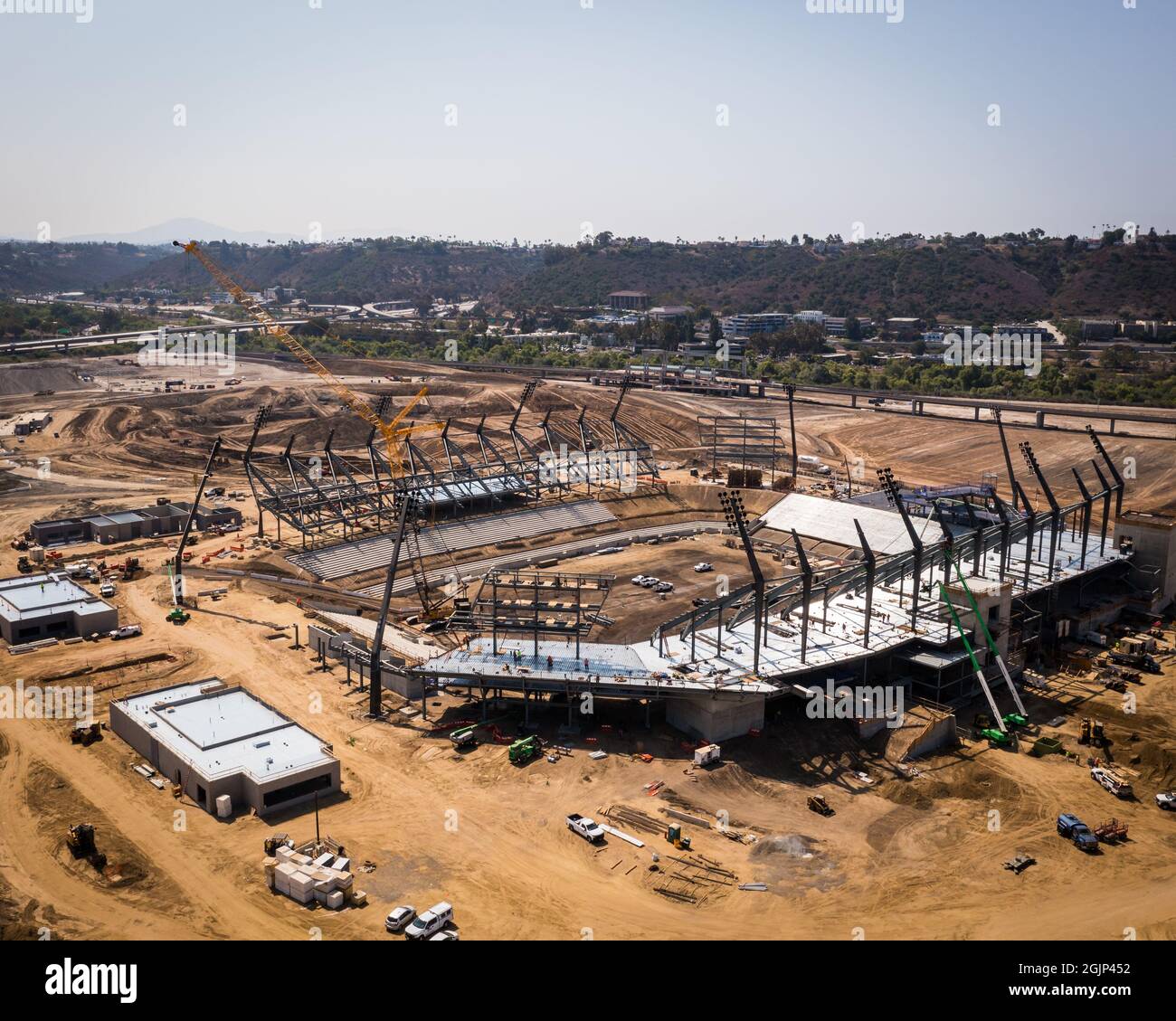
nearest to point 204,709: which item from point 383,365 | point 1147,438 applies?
point 1147,438

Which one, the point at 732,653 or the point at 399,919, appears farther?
the point at 732,653

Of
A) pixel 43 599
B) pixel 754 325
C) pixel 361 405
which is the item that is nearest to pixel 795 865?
pixel 43 599

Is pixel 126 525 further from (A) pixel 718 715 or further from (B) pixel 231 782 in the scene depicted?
(A) pixel 718 715

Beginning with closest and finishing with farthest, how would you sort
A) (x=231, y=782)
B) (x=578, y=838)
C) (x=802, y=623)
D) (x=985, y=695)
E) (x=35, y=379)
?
(x=578, y=838) → (x=231, y=782) → (x=802, y=623) → (x=985, y=695) → (x=35, y=379)

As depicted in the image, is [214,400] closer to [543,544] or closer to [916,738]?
[543,544]

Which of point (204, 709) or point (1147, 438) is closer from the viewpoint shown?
point (204, 709)

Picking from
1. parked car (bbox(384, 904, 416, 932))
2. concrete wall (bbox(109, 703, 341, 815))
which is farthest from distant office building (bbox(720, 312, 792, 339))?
parked car (bbox(384, 904, 416, 932))
